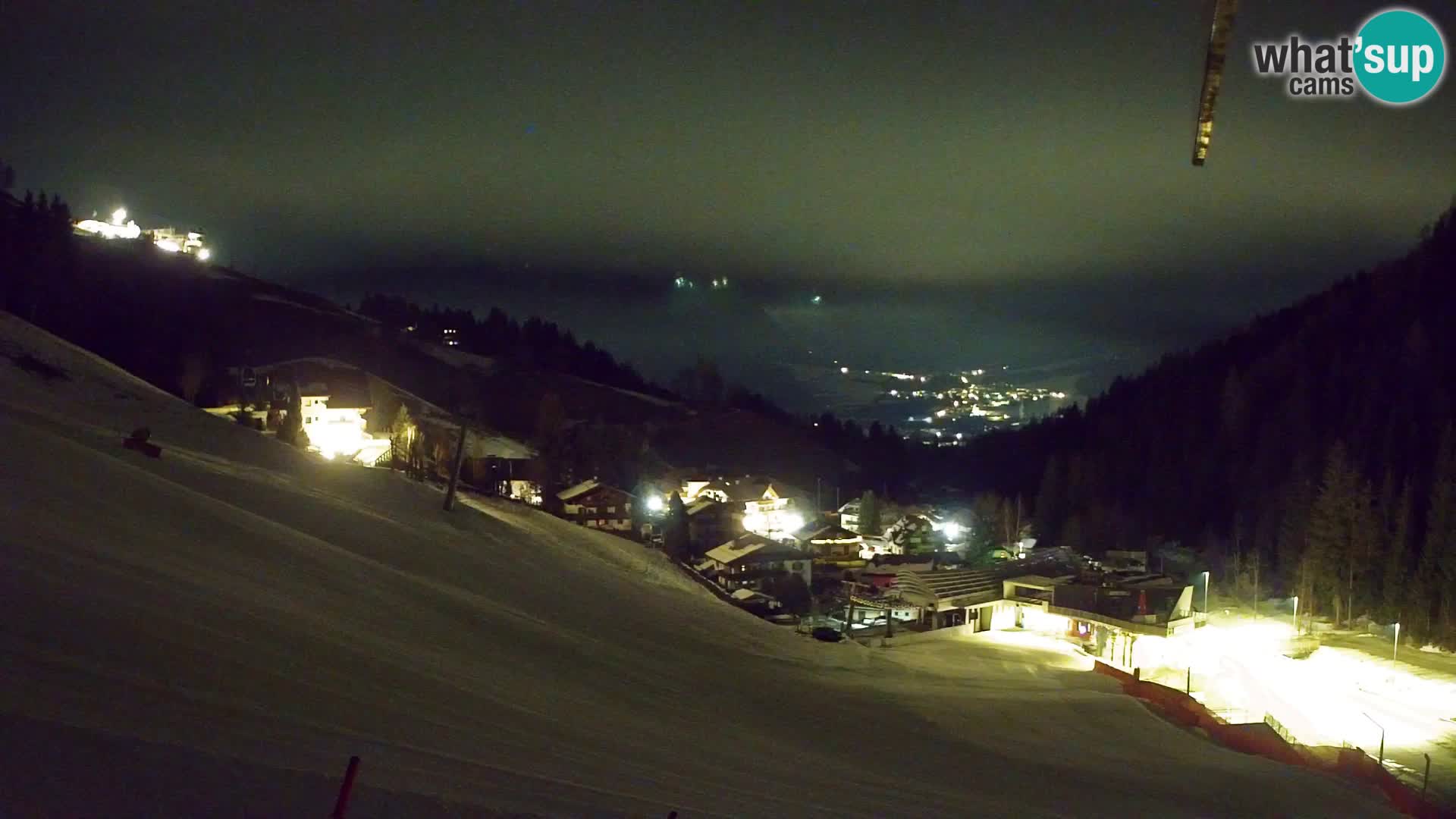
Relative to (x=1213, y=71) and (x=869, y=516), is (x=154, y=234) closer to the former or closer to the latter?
(x=869, y=516)

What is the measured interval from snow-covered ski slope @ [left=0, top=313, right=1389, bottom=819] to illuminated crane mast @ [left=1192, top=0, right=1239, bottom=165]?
32.0 ft

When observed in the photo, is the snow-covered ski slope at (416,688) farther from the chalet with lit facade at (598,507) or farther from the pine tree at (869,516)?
the pine tree at (869,516)

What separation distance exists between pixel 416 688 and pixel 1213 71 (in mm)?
14485

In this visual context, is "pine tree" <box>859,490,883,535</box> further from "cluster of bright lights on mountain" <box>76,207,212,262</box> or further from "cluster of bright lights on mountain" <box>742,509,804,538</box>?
"cluster of bright lights on mountain" <box>76,207,212,262</box>

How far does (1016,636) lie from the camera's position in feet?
104

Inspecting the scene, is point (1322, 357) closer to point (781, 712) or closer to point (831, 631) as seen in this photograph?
point (831, 631)

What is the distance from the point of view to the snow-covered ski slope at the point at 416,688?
17.0 feet

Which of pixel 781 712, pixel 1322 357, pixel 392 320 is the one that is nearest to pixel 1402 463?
pixel 1322 357

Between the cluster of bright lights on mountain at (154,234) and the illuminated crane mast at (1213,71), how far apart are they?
106 m

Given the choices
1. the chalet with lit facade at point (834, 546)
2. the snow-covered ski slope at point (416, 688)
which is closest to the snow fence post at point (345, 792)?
the snow-covered ski slope at point (416, 688)

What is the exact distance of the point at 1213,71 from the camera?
48.3 feet

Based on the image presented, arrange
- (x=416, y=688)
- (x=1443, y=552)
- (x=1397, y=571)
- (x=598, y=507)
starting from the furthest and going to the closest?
(x=598, y=507) → (x=1397, y=571) → (x=1443, y=552) → (x=416, y=688)

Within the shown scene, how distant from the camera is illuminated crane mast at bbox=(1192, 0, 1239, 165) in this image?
13711 mm

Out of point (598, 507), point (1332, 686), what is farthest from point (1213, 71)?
point (598, 507)
